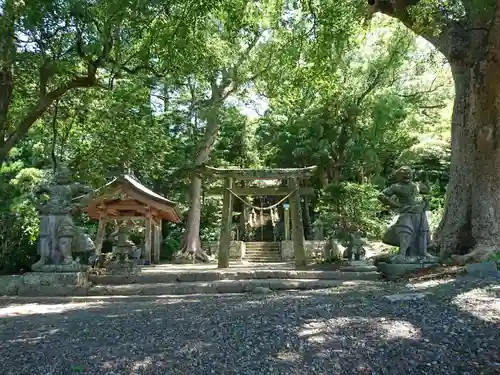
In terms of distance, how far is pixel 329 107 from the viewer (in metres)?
19.9

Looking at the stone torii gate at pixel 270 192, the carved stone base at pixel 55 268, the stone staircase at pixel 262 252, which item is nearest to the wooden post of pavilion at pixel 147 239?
the stone torii gate at pixel 270 192

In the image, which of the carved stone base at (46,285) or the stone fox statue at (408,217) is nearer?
the carved stone base at (46,285)

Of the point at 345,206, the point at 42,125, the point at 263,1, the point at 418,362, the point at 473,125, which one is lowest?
the point at 418,362

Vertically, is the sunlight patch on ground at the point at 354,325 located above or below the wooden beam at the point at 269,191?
below

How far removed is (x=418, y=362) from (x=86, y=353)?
2747mm

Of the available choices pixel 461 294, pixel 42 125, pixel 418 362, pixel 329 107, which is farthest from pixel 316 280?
pixel 329 107

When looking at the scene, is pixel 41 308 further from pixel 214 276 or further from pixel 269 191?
pixel 269 191

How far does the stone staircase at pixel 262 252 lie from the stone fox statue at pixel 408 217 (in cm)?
1322

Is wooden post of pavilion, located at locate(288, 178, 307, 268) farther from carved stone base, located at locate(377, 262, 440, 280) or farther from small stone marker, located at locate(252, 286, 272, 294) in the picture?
small stone marker, located at locate(252, 286, 272, 294)

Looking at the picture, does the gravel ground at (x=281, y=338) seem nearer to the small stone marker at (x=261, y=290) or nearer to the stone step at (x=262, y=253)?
the small stone marker at (x=261, y=290)

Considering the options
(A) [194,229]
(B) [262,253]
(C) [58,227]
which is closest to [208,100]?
(A) [194,229]

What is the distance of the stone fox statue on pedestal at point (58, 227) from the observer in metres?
8.52

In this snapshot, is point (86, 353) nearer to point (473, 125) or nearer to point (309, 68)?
point (473, 125)

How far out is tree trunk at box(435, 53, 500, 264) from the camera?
26.7 feet
